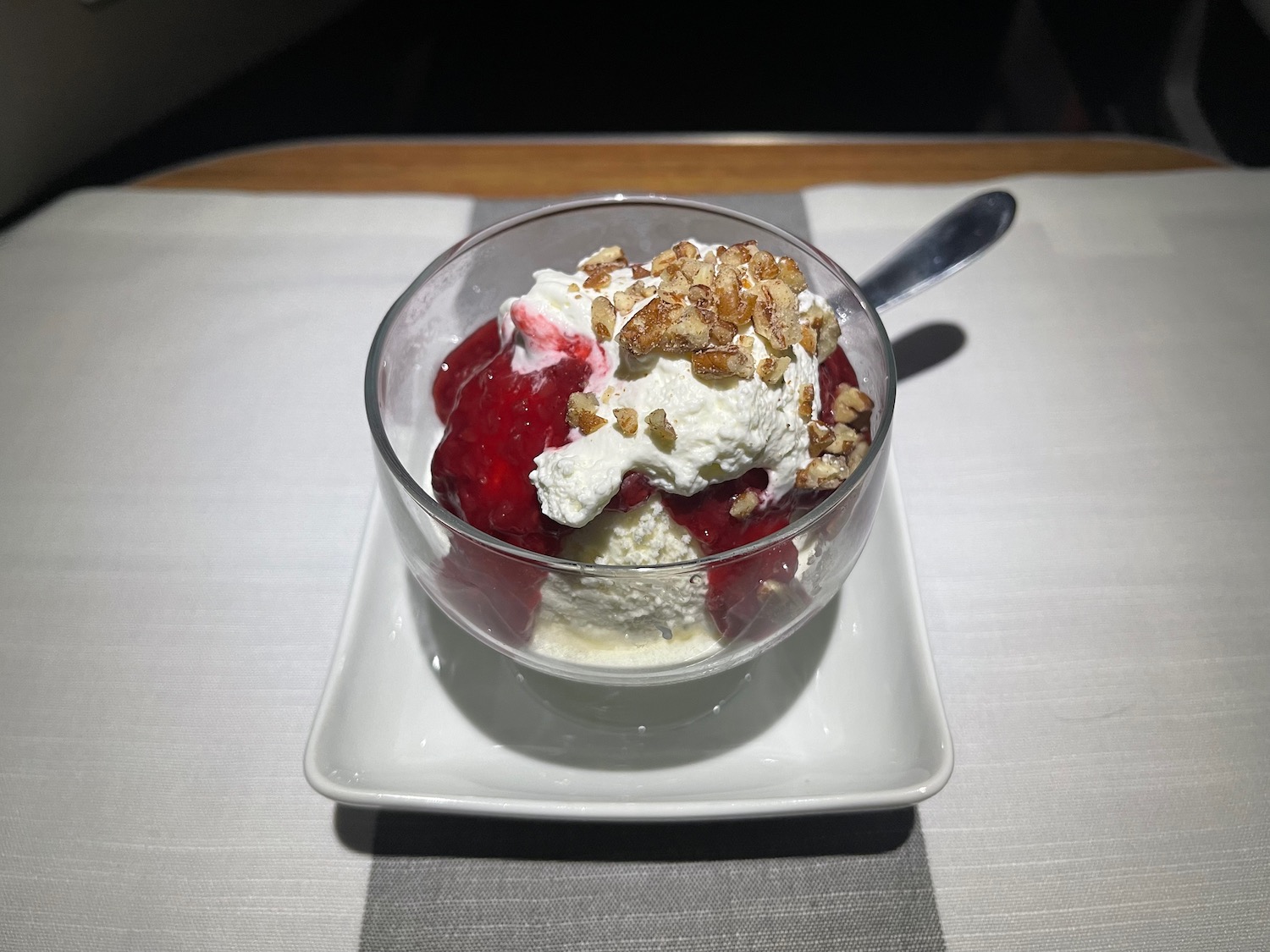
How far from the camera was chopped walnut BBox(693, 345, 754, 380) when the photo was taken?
2.09 ft

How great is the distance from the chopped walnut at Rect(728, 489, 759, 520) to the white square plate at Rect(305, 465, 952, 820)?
7.5 inches

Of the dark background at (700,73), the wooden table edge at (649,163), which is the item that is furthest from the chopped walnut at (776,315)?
the dark background at (700,73)

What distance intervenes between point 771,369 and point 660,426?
0.33 ft

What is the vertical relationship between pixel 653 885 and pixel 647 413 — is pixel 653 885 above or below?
below

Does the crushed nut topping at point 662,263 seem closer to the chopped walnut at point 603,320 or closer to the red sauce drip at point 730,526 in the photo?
the chopped walnut at point 603,320

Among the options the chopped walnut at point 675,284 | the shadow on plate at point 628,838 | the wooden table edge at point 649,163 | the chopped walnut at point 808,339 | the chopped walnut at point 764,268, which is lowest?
the shadow on plate at point 628,838

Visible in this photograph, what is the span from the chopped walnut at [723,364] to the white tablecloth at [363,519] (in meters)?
0.40

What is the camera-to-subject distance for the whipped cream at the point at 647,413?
0.63m

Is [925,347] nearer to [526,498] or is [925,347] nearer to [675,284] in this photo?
[675,284]

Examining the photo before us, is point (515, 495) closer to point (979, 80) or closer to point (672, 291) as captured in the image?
point (672, 291)

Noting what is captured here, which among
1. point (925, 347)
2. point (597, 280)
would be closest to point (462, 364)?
point (597, 280)

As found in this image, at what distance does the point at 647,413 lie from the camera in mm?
660

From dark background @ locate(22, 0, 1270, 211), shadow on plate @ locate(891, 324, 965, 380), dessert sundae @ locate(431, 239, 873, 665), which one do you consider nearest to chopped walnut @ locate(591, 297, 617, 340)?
dessert sundae @ locate(431, 239, 873, 665)

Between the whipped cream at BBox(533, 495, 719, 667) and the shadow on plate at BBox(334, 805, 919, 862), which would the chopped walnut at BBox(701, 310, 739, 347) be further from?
the shadow on plate at BBox(334, 805, 919, 862)
